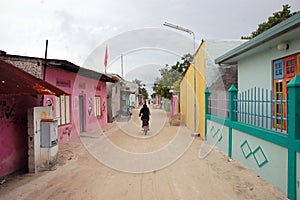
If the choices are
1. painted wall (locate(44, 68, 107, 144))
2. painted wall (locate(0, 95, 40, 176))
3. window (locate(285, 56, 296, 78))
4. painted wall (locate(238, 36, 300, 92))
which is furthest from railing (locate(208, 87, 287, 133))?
painted wall (locate(44, 68, 107, 144))

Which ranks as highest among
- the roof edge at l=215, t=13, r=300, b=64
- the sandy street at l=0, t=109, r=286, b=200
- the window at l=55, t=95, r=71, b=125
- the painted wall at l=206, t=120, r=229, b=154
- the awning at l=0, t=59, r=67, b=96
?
the roof edge at l=215, t=13, r=300, b=64

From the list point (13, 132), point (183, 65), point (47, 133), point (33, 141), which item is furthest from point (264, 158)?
point (183, 65)

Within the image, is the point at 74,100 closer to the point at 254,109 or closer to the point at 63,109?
the point at 63,109

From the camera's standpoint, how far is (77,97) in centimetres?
1090

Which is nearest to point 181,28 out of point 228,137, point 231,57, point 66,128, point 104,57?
point 231,57

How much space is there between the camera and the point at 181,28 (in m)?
10.2

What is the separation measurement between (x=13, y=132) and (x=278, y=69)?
723 cm

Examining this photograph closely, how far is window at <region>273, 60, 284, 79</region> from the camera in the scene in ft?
20.6

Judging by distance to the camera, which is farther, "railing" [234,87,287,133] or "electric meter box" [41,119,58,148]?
"electric meter box" [41,119,58,148]

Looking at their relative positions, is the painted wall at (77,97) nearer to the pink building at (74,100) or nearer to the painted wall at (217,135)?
the pink building at (74,100)

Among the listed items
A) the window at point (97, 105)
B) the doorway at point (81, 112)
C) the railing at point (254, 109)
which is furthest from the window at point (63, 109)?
the railing at point (254, 109)

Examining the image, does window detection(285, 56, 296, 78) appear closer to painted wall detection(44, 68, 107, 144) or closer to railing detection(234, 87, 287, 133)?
railing detection(234, 87, 287, 133)

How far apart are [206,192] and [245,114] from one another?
2669mm

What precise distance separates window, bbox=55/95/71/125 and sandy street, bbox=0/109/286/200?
1.83m
